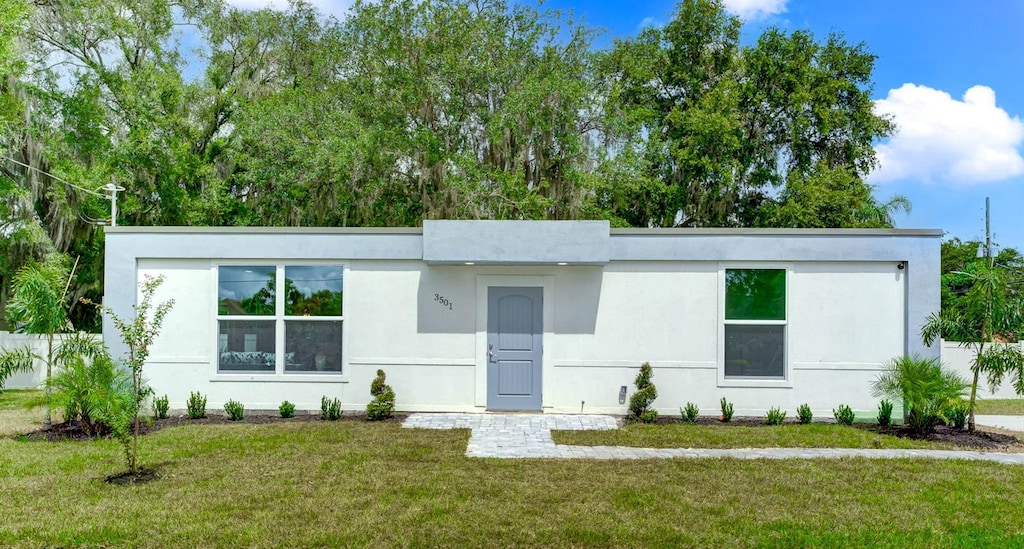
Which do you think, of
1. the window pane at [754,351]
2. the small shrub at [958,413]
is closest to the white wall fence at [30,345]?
the window pane at [754,351]

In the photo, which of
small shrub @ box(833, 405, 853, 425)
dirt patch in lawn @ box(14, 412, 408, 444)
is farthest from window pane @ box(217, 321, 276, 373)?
small shrub @ box(833, 405, 853, 425)

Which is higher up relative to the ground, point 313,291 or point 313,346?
point 313,291

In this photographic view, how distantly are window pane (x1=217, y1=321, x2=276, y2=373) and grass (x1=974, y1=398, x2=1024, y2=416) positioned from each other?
A: 1130 centimetres

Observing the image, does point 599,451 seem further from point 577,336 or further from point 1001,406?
point 1001,406

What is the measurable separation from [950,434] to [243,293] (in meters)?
9.94

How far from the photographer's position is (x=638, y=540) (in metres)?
4.97

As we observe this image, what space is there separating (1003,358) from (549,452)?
236 inches

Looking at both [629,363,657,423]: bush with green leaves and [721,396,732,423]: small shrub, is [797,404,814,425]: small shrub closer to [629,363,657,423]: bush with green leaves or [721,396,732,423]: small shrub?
[721,396,732,423]: small shrub

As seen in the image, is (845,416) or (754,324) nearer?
(845,416)

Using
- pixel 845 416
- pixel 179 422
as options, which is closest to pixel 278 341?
pixel 179 422

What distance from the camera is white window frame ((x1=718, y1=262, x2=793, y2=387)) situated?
1022 cm

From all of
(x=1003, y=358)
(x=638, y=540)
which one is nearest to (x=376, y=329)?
(x=638, y=540)

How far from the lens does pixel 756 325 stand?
10.3 meters

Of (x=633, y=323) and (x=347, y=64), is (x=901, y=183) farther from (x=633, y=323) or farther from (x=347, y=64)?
(x=347, y=64)
